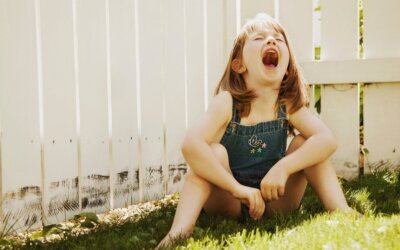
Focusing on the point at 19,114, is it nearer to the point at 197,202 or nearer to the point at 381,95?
the point at 197,202

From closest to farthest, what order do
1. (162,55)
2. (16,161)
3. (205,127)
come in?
1. (205,127)
2. (16,161)
3. (162,55)

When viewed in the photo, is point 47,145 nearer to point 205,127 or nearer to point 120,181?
point 120,181

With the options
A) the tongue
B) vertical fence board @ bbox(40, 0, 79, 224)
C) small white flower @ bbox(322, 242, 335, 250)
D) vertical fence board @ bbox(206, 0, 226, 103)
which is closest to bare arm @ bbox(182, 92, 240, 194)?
the tongue

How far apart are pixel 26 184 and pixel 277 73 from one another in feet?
3.75

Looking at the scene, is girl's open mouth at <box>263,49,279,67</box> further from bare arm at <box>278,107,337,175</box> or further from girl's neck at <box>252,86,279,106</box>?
bare arm at <box>278,107,337,175</box>

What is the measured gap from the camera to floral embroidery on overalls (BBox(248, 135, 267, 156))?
7.56ft

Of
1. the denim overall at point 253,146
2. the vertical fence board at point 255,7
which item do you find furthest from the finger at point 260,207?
the vertical fence board at point 255,7

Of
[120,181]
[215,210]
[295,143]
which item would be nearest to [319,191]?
[295,143]

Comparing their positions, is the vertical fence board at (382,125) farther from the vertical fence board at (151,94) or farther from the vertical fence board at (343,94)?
the vertical fence board at (151,94)

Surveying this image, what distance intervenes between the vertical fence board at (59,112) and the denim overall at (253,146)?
2.41 ft

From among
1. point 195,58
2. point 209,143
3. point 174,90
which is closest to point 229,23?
point 195,58

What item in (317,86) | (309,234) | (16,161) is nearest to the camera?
(309,234)

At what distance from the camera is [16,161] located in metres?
2.34

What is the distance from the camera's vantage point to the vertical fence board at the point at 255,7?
3.43m
